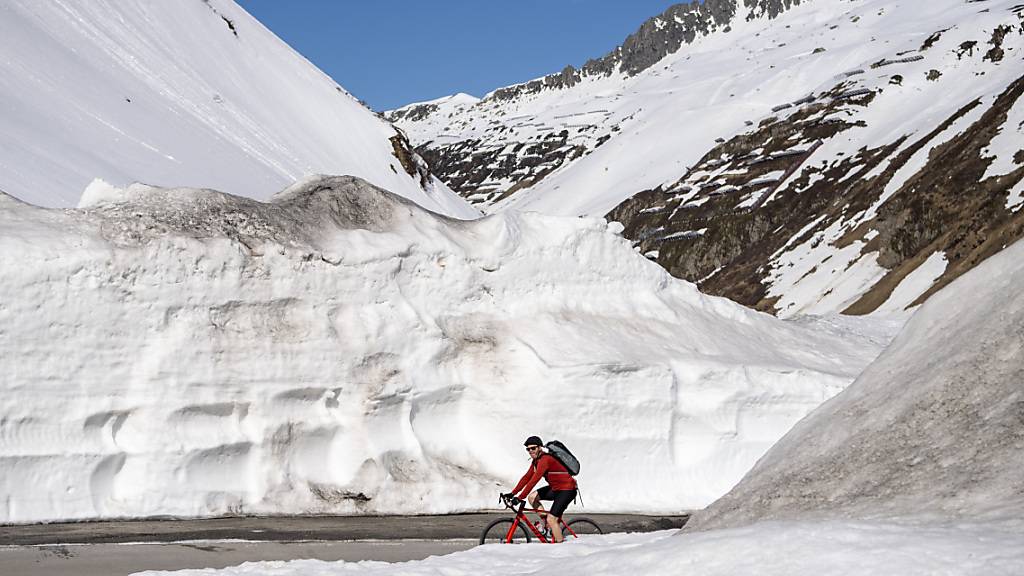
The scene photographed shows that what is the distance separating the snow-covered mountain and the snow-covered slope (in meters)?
22.9

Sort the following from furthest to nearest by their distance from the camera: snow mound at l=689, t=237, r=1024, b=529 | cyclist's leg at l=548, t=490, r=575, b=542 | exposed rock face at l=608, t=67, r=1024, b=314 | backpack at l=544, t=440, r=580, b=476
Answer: exposed rock face at l=608, t=67, r=1024, b=314
cyclist's leg at l=548, t=490, r=575, b=542
backpack at l=544, t=440, r=580, b=476
snow mound at l=689, t=237, r=1024, b=529

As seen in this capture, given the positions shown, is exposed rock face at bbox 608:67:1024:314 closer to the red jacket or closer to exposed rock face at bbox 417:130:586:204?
the red jacket

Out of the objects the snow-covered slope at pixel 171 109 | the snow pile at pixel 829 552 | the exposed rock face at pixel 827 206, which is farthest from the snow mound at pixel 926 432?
the exposed rock face at pixel 827 206

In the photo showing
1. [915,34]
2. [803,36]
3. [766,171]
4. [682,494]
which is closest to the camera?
[682,494]

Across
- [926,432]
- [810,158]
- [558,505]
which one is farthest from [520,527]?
[810,158]

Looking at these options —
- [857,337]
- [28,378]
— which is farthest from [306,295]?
[857,337]

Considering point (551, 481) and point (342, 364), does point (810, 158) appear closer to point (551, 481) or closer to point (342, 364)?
point (342, 364)

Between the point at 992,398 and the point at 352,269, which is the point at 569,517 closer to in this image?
the point at 352,269

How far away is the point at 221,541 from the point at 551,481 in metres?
3.81

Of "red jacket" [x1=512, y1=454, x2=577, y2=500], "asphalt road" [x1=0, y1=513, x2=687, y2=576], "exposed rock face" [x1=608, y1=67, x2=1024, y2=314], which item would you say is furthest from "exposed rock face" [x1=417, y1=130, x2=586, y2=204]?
"red jacket" [x1=512, y1=454, x2=577, y2=500]

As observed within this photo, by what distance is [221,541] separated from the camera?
1242cm

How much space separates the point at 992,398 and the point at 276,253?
10.4 metres

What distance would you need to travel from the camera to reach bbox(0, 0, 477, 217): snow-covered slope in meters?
→ 28.9

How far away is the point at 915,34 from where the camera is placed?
122 m
